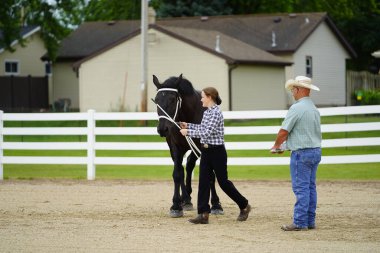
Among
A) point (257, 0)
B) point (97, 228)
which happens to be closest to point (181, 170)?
point (97, 228)

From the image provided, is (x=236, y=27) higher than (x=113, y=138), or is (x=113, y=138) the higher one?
(x=236, y=27)

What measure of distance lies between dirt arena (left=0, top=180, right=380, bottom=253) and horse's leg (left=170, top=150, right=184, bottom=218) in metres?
0.23

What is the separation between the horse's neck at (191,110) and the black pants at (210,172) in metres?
1.30

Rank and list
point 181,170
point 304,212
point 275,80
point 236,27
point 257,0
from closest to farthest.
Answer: point 304,212, point 181,170, point 275,80, point 236,27, point 257,0

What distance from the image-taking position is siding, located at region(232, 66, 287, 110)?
128 feet

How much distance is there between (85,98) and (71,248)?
1304 inches

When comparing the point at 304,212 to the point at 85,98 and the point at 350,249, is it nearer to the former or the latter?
the point at 350,249

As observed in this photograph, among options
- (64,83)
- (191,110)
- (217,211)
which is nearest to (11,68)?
(64,83)

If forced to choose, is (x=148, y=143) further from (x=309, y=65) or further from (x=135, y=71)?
(x=309, y=65)

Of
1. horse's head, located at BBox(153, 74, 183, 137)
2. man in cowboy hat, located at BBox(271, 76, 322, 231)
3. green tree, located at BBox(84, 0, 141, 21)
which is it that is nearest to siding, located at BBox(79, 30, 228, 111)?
green tree, located at BBox(84, 0, 141, 21)

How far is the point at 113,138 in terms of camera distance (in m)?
29.5

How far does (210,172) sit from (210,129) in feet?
2.09

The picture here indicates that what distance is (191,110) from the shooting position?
12.9 metres

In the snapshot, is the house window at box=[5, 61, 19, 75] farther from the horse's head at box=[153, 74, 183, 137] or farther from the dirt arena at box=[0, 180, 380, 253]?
the horse's head at box=[153, 74, 183, 137]
